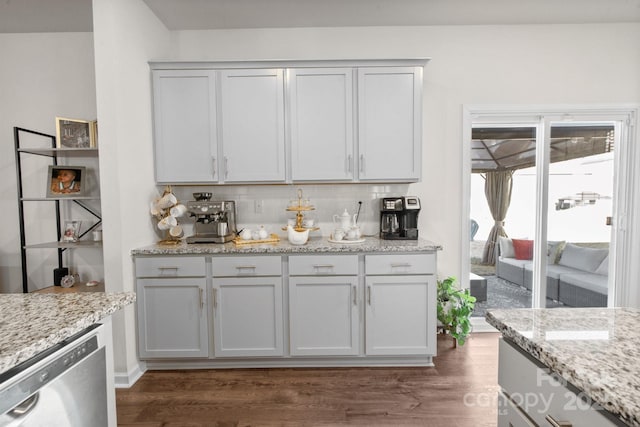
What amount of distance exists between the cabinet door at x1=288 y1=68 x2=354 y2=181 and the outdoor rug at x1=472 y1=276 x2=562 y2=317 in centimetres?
181

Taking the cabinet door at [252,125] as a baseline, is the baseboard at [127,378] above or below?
below

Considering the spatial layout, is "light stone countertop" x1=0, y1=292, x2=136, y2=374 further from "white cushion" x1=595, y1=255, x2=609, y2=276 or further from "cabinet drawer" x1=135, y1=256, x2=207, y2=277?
"white cushion" x1=595, y1=255, x2=609, y2=276

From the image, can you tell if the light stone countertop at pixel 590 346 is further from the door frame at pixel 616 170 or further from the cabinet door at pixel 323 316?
the door frame at pixel 616 170

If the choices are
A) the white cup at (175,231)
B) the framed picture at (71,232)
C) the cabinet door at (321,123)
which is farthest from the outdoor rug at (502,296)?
the framed picture at (71,232)

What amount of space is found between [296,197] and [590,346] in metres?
2.39

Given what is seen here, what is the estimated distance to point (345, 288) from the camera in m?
2.32

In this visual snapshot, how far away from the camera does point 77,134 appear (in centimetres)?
249

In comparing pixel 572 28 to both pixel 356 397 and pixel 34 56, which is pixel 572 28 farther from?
pixel 34 56

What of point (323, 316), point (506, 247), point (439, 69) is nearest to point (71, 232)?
point (323, 316)

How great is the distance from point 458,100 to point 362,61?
1.01 metres

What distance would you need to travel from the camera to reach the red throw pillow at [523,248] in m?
2.99

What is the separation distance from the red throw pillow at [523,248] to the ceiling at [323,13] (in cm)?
199

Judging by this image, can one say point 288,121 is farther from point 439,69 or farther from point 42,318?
point 42,318

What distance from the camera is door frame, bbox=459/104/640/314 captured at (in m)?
2.84
